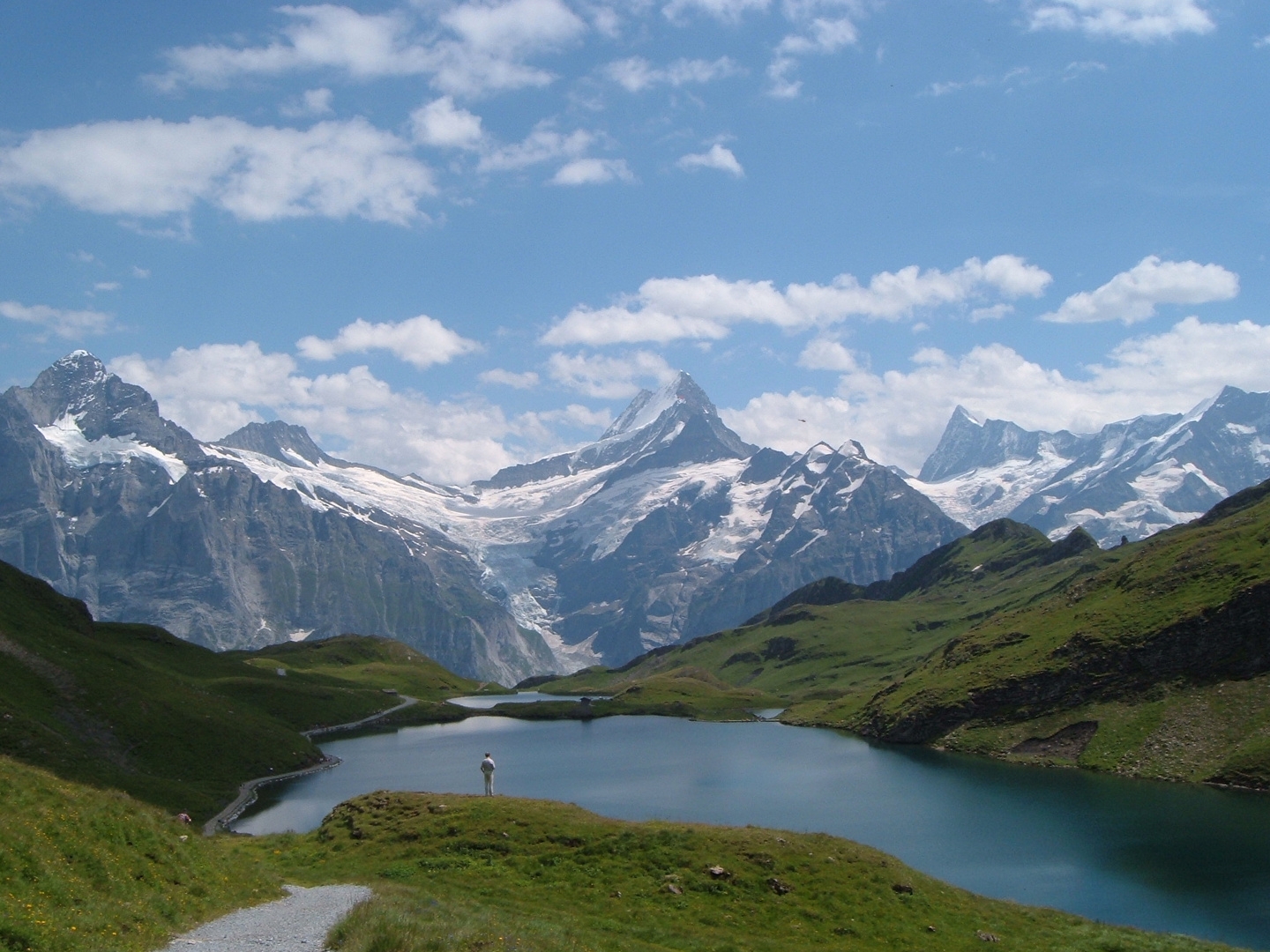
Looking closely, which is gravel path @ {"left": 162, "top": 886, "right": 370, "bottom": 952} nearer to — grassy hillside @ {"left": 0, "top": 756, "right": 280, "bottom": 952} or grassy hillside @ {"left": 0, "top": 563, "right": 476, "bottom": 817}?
grassy hillside @ {"left": 0, "top": 756, "right": 280, "bottom": 952}

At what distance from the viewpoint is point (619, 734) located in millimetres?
188500

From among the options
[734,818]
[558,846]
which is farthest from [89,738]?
[558,846]

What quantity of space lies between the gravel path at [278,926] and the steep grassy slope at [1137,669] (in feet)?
330

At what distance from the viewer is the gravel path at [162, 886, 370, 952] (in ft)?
79.2

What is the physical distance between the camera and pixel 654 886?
40.1 metres

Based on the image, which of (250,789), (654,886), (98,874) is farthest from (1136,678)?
(98,874)

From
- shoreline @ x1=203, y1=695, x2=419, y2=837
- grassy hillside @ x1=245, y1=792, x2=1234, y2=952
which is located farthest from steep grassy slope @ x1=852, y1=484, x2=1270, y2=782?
shoreline @ x1=203, y1=695, x2=419, y2=837

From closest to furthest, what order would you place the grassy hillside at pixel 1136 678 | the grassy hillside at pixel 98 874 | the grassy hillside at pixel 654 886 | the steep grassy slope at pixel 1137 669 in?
the grassy hillside at pixel 98 874
the grassy hillside at pixel 654 886
the grassy hillside at pixel 1136 678
the steep grassy slope at pixel 1137 669

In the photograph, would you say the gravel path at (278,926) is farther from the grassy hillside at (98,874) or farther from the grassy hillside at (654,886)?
the grassy hillside at (654,886)

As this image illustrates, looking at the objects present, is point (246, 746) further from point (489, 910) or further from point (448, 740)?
point (489, 910)

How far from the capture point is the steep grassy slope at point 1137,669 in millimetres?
113250

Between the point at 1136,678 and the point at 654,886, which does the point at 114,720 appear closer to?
the point at 654,886

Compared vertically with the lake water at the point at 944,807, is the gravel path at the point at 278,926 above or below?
above

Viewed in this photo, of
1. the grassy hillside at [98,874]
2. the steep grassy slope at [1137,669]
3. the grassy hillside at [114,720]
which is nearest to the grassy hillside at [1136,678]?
the steep grassy slope at [1137,669]
